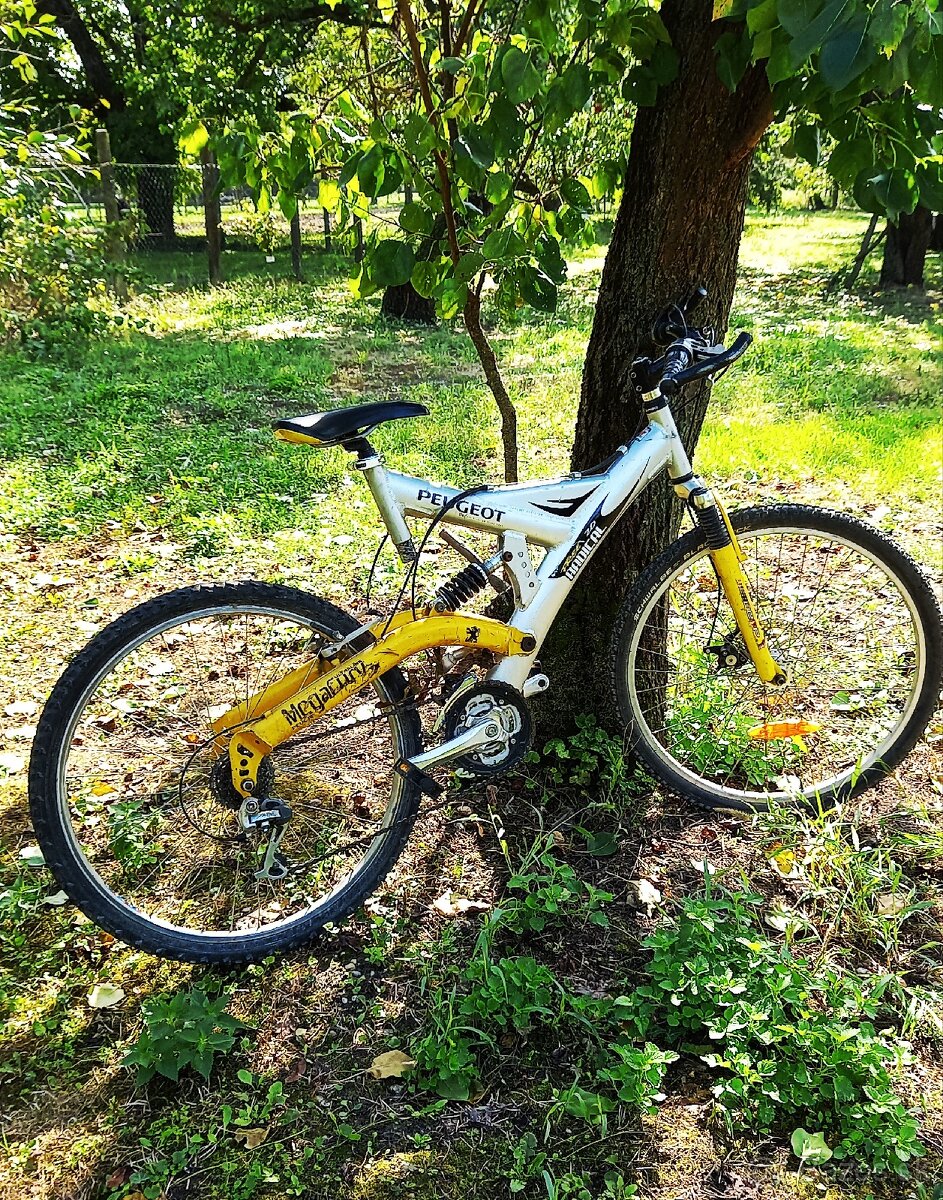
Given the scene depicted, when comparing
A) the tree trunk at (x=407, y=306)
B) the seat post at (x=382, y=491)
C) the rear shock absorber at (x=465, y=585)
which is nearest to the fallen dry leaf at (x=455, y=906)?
the rear shock absorber at (x=465, y=585)

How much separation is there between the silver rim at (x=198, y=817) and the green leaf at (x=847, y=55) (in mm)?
1551

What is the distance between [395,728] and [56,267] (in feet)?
24.9

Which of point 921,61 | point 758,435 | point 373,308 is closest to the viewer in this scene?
point 921,61

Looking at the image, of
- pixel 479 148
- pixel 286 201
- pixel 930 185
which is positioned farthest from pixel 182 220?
pixel 930 185

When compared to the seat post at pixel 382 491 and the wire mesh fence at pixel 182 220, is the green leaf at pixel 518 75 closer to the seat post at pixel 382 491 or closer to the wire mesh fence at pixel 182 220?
the wire mesh fence at pixel 182 220

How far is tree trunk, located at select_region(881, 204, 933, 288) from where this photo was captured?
11.5 m

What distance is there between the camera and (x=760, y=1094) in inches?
72.2

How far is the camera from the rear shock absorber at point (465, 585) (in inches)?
88.9

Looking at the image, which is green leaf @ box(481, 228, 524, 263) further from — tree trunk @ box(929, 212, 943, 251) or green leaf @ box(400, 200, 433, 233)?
tree trunk @ box(929, 212, 943, 251)

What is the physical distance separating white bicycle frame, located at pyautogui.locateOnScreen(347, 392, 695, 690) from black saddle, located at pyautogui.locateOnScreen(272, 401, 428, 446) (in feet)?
0.47

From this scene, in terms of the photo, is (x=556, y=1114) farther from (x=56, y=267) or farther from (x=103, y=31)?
(x=103, y=31)

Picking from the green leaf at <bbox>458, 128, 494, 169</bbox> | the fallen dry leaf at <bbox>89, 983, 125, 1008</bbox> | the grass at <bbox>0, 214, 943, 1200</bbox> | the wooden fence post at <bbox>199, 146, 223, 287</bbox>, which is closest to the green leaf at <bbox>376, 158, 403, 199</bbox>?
the green leaf at <bbox>458, 128, 494, 169</bbox>

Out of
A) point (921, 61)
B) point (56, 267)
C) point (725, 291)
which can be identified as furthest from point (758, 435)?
point (56, 267)

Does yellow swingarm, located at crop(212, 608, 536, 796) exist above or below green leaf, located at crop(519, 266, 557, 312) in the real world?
below
